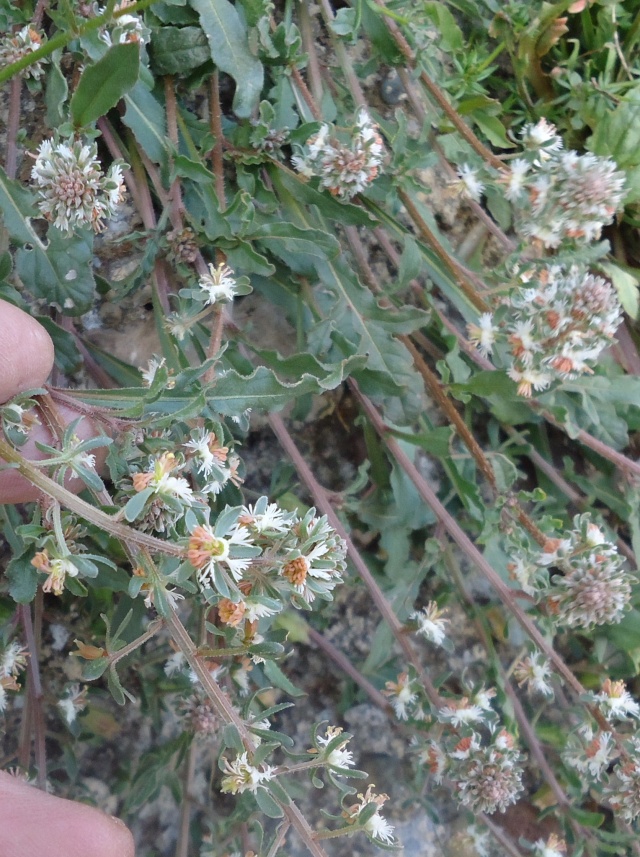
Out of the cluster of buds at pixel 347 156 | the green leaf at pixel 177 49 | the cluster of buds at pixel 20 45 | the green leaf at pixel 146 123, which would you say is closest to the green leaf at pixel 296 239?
the cluster of buds at pixel 347 156

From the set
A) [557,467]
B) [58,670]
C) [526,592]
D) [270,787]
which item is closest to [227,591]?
[270,787]

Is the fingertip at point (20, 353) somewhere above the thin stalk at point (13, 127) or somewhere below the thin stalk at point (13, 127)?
below

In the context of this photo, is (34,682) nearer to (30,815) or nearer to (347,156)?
(30,815)

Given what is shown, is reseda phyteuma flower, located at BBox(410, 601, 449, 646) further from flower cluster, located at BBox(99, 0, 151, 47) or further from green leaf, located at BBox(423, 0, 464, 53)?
green leaf, located at BBox(423, 0, 464, 53)

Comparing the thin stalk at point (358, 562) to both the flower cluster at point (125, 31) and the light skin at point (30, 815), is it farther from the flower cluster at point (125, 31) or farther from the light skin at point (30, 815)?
the flower cluster at point (125, 31)

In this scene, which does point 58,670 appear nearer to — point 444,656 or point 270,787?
point 270,787

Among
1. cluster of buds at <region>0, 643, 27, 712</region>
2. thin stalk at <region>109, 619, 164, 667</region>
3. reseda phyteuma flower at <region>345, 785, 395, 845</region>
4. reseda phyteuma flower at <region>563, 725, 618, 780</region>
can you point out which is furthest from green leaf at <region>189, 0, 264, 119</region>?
reseda phyteuma flower at <region>563, 725, 618, 780</region>
